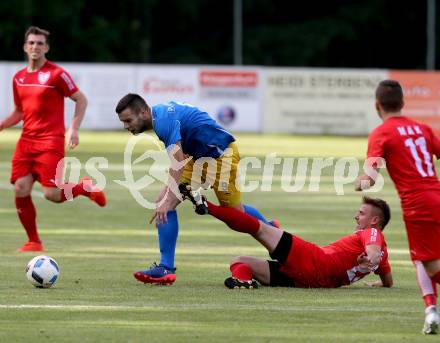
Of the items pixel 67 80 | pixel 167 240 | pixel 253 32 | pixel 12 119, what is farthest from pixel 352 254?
pixel 253 32

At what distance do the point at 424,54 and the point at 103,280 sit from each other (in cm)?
4923

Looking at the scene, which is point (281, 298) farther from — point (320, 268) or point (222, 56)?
point (222, 56)

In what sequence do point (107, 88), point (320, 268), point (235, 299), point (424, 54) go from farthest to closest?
point (424, 54)
point (107, 88)
point (320, 268)
point (235, 299)

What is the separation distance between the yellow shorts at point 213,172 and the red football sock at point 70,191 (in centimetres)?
274

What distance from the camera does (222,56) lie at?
2356 inches

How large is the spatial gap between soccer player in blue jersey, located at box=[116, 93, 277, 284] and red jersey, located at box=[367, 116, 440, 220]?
7.58 feet

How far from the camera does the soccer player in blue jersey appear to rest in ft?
34.1

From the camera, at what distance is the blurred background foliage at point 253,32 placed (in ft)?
187

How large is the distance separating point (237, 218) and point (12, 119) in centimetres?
402

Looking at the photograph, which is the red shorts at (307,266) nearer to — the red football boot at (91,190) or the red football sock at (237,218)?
the red football sock at (237,218)

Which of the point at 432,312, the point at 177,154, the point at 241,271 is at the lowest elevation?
the point at 241,271

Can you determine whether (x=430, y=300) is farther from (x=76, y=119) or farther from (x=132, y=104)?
(x=76, y=119)

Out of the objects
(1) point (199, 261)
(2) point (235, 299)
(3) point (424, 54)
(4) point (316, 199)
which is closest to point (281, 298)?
(2) point (235, 299)

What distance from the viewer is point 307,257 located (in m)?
10.6
